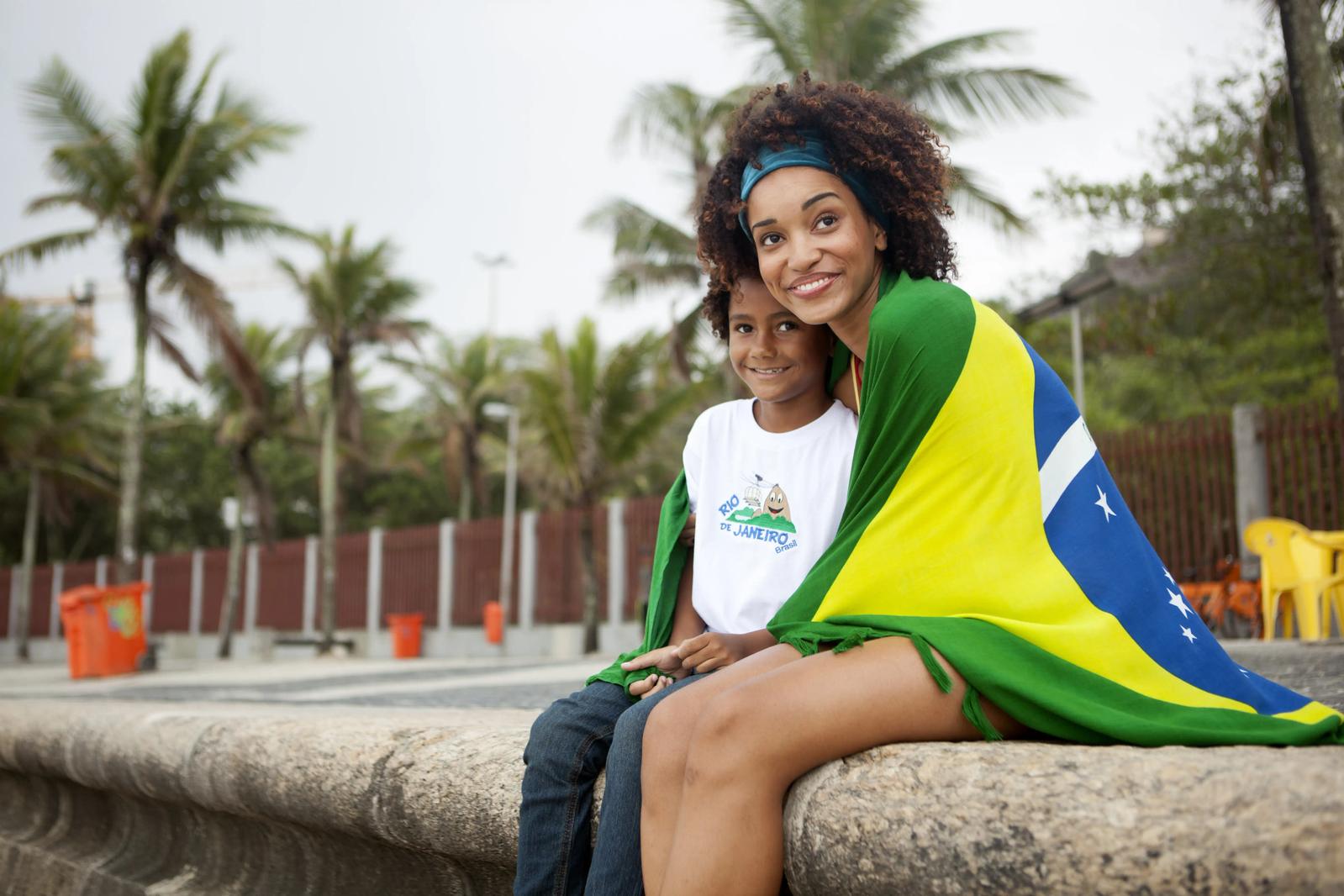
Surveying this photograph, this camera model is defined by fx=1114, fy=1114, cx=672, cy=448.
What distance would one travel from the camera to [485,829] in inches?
72.6

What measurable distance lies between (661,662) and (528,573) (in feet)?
58.9

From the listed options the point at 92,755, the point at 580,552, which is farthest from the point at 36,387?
the point at 92,755

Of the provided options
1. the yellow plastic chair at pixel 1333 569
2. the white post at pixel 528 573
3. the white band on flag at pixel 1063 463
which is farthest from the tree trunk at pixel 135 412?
the white band on flag at pixel 1063 463

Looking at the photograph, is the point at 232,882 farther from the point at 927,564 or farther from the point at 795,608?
the point at 927,564

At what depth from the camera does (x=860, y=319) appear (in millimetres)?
1875

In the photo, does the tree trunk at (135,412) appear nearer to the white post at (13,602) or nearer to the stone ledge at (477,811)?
the stone ledge at (477,811)

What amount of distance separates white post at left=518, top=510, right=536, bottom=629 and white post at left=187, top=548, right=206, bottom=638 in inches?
460

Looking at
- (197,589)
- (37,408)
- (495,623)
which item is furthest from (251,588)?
(495,623)

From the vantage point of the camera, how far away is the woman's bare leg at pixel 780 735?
1354mm

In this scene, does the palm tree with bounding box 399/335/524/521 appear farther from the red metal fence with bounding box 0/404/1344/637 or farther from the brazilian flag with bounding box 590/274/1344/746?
the brazilian flag with bounding box 590/274/1344/746

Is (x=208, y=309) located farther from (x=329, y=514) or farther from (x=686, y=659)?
(x=686, y=659)

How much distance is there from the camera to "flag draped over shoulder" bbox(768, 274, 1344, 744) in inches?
54.0

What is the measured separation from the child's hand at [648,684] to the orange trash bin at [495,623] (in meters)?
17.5

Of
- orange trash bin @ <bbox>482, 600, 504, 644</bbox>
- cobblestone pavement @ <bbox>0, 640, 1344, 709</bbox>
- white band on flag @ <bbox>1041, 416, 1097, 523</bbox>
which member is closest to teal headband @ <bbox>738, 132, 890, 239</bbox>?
white band on flag @ <bbox>1041, 416, 1097, 523</bbox>
